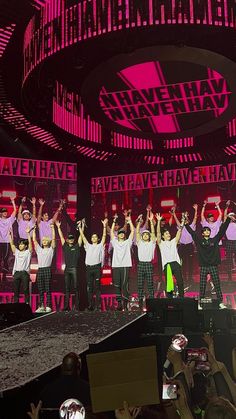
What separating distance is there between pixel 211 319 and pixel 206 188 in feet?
21.4

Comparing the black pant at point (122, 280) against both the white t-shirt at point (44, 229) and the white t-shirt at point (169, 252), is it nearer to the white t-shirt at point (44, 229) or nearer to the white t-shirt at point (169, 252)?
the white t-shirt at point (169, 252)

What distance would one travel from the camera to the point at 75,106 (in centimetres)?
1180

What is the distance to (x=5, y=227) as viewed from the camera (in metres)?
13.1

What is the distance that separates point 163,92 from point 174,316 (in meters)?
5.21

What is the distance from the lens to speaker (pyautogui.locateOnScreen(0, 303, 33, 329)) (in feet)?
24.1

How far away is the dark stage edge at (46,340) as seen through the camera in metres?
3.47

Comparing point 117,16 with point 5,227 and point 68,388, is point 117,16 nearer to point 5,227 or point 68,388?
point 68,388

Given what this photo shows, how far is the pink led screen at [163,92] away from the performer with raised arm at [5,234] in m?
3.75

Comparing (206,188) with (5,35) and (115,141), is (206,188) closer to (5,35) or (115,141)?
(115,141)

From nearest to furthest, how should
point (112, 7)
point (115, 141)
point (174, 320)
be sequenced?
point (112, 7) < point (174, 320) < point (115, 141)

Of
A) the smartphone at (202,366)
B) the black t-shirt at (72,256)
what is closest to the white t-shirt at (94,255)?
the black t-shirt at (72,256)

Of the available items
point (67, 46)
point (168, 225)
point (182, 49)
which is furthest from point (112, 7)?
point (168, 225)

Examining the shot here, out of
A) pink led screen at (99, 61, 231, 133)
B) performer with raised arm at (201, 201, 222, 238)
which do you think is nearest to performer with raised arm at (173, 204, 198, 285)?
performer with raised arm at (201, 201, 222, 238)

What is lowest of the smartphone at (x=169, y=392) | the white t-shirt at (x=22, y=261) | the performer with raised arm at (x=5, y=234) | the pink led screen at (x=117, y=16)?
the smartphone at (x=169, y=392)
